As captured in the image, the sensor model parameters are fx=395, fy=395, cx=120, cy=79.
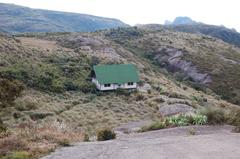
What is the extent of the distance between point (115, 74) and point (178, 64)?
43206 mm

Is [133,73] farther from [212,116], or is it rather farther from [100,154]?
[100,154]

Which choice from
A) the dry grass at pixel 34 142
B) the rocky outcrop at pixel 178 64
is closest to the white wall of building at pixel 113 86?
the rocky outcrop at pixel 178 64

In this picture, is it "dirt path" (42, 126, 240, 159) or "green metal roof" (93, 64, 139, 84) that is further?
"green metal roof" (93, 64, 139, 84)

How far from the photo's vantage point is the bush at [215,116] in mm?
20953

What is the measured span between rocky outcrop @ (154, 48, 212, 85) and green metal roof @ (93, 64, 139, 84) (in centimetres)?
3173

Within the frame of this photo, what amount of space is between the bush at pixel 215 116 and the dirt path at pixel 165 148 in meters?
2.67

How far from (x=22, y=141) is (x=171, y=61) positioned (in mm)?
95330

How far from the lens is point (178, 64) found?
349ft

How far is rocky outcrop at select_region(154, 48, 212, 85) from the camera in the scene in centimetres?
9648

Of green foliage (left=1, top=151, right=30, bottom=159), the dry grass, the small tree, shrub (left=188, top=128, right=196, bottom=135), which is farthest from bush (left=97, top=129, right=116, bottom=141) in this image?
the small tree

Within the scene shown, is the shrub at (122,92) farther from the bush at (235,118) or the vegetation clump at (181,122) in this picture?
the bush at (235,118)

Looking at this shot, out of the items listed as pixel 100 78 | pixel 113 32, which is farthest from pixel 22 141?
pixel 113 32

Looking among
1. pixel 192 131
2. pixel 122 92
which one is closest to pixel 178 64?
pixel 122 92

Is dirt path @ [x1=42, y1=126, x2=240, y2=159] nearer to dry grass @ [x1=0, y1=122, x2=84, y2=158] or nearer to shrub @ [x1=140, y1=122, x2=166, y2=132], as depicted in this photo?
dry grass @ [x1=0, y1=122, x2=84, y2=158]
